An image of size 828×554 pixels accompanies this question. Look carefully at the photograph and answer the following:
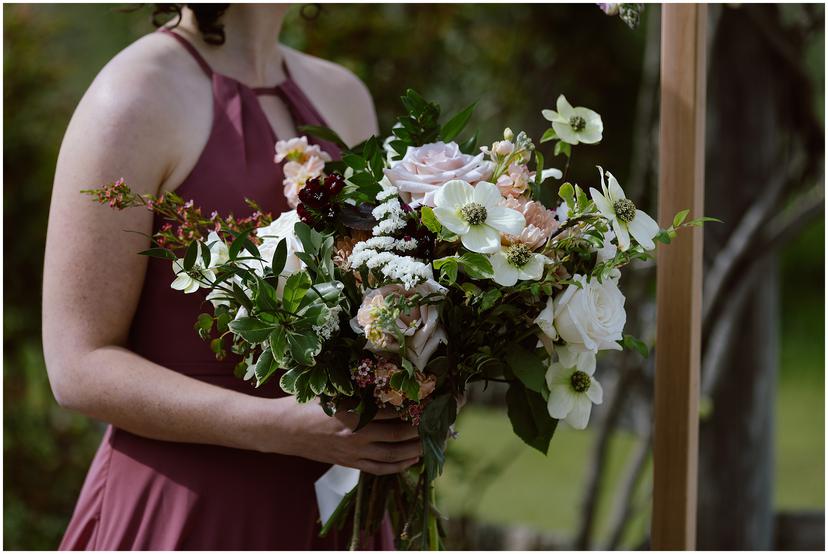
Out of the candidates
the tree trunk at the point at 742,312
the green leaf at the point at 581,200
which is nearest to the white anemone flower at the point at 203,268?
the green leaf at the point at 581,200

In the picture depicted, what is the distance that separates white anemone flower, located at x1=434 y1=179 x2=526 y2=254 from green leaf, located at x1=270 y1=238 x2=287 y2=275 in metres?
0.19

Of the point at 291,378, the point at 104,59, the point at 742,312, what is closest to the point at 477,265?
the point at 291,378

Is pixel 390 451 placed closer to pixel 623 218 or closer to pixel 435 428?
pixel 435 428

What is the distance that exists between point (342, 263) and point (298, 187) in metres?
0.24

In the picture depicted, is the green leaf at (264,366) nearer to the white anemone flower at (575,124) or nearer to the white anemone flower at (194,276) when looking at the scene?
the white anemone flower at (194,276)

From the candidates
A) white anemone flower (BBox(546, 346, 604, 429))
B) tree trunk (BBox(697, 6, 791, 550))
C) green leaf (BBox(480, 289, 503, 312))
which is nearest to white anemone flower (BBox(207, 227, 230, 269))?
green leaf (BBox(480, 289, 503, 312))

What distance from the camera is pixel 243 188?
4.81 ft

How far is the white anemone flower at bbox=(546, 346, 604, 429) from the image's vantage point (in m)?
1.15

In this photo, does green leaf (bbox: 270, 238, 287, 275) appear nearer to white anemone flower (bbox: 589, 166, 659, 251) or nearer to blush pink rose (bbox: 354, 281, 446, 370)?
blush pink rose (bbox: 354, 281, 446, 370)

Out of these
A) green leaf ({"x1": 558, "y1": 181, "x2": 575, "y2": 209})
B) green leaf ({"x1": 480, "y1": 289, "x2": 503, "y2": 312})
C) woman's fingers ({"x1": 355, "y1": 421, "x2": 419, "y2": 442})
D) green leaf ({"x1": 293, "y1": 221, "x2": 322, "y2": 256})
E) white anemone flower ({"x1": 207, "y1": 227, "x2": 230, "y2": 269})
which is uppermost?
green leaf ({"x1": 558, "y1": 181, "x2": 575, "y2": 209})

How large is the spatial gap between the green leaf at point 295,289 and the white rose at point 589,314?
300 millimetres

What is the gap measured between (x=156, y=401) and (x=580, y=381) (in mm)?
620

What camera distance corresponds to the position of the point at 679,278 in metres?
1.40

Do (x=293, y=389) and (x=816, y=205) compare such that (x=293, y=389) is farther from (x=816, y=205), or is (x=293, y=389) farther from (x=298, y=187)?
(x=816, y=205)
